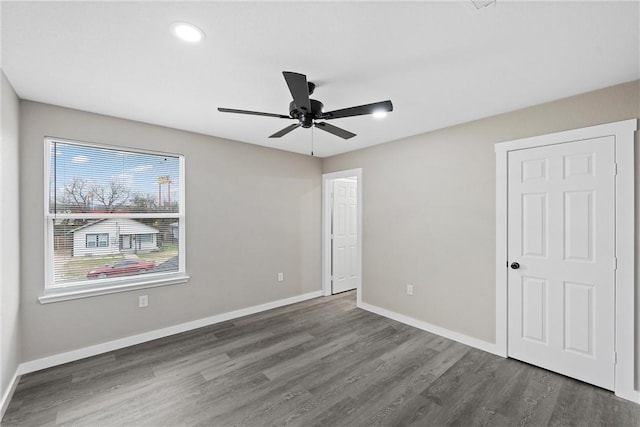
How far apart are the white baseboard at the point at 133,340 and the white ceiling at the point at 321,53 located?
Answer: 2.37m

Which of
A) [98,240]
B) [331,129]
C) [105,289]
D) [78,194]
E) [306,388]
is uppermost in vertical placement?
[331,129]

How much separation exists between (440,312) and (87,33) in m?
3.98

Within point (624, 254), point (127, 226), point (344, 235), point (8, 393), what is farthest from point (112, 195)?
point (624, 254)

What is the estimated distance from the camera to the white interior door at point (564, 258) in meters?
2.33

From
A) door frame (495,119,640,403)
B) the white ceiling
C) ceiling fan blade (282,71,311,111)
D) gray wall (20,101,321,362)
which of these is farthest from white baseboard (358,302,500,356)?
ceiling fan blade (282,71,311,111)

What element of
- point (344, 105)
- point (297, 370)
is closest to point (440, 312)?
point (297, 370)

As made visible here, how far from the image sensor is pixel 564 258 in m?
2.53

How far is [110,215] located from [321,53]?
274 centimetres

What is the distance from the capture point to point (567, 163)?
2508 mm

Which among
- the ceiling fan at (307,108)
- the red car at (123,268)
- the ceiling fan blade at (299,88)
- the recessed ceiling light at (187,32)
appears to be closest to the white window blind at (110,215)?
the red car at (123,268)

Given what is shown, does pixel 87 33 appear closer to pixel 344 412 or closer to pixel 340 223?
pixel 344 412

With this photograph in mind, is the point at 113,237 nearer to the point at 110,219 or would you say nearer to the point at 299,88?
the point at 110,219

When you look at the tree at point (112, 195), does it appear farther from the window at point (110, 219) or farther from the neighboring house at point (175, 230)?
the neighboring house at point (175, 230)

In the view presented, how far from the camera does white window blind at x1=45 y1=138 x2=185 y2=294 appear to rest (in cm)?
277
